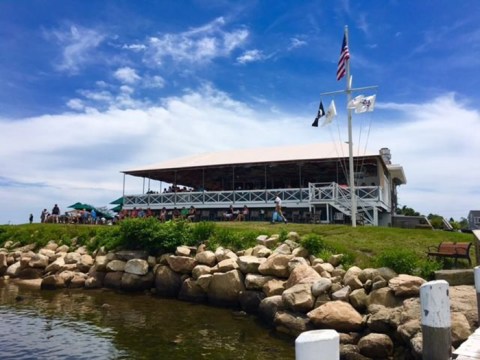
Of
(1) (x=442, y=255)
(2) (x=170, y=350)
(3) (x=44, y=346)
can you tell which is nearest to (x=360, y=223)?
(1) (x=442, y=255)

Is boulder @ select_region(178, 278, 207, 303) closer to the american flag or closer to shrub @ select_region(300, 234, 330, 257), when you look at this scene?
shrub @ select_region(300, 234, 330, 257)

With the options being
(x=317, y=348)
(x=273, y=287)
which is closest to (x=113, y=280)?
(x=273, y=287)

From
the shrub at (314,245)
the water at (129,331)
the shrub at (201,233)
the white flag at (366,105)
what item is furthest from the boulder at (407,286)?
the white flag at (366,105)

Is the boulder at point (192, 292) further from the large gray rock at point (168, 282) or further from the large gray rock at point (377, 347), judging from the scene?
the large gray rock at point (377, 347)

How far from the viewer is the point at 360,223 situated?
22.6 m

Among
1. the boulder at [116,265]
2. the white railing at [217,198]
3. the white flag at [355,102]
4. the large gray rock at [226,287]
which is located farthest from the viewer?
the white railing at [217,198]

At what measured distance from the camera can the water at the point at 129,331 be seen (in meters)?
8.60

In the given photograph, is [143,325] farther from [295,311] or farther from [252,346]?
[295,311]

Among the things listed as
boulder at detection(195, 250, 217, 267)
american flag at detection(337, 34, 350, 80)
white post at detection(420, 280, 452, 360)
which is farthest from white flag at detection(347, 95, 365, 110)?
white post at detection(420, 280, 452, 360)

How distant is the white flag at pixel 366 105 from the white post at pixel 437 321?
49.0 ft

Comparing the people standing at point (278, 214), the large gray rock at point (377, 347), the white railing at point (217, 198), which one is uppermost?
the white railing at point (217, 198)

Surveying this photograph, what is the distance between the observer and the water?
860 cm

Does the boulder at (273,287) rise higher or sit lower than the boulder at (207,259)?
lower

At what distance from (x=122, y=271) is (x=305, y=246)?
717cm
